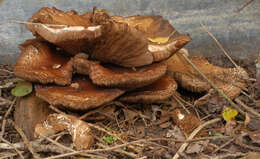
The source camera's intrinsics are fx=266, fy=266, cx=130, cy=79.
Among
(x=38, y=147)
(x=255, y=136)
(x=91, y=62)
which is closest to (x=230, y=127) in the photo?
(x=255, y=136)

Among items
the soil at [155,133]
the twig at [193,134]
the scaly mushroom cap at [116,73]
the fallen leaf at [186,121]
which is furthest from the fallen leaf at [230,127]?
the scaly mushroom cap at [116,73]

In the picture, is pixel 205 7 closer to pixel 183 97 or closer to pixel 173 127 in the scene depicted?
pixel 183 97

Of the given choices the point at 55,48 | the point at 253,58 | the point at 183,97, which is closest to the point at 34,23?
the point at 55,48

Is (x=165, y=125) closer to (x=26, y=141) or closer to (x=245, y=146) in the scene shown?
(x=245, y=146)

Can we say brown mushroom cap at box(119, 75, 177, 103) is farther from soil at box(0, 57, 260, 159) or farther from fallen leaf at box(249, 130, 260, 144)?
fallen leaf at box(249, 130, 260, 144)

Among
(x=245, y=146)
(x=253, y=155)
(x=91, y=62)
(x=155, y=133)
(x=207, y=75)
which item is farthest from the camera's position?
(x=207, y=75)

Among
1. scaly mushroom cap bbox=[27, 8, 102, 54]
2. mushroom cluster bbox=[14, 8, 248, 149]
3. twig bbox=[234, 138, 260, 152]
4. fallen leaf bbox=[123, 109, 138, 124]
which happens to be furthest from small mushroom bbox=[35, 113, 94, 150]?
twig bbox=[234, 138, 260, 152]
